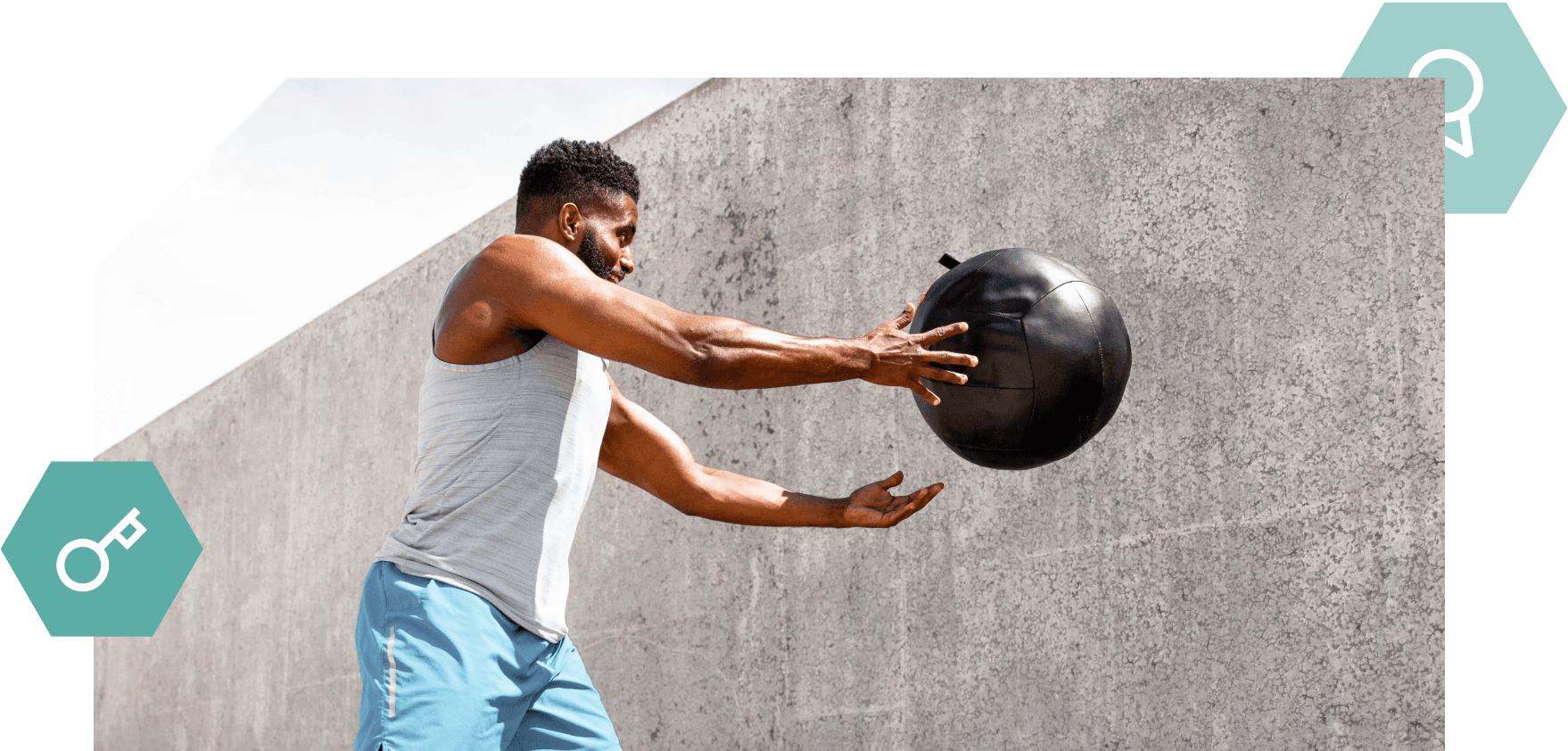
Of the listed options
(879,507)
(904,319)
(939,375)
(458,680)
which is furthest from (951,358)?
(458,680)

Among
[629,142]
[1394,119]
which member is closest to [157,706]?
[629,142]

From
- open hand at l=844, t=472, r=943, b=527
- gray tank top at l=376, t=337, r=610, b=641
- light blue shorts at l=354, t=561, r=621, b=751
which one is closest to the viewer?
light blue shorts at l=354, t=561, r=621, b=751

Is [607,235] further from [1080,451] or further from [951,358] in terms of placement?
[1080,451]

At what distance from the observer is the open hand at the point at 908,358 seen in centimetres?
249

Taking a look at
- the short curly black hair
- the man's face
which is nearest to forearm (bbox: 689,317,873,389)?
the man's face

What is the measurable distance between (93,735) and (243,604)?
4202mm

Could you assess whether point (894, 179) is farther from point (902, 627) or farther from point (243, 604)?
point (243, 604)

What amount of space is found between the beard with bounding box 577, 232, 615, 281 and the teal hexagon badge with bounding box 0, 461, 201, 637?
785 centimetres

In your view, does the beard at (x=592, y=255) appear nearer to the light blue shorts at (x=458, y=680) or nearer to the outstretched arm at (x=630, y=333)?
the outstretched arm at (x=630, y=333)

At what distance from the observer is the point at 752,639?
4973 mm

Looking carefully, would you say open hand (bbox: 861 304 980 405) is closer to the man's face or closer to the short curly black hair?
the man's face

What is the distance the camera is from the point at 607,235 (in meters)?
2.80

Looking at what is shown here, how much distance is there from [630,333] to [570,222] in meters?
0.55

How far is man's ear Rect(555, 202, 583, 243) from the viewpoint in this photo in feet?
9.05
